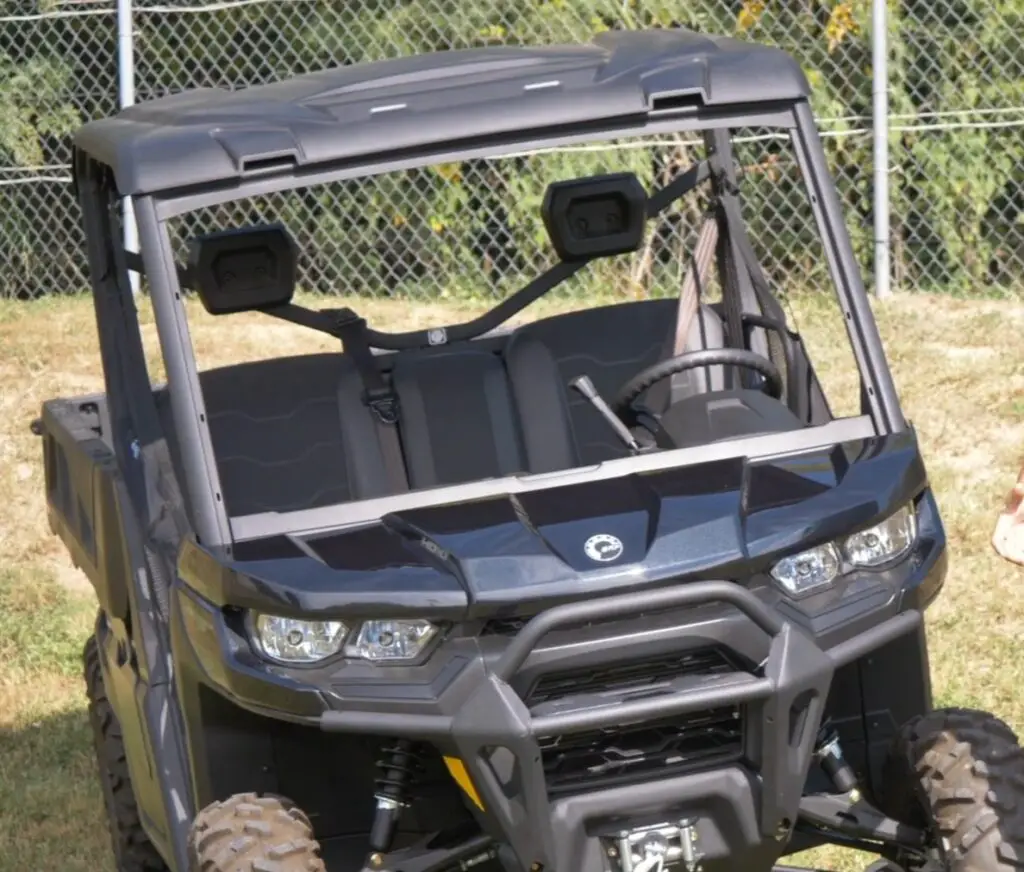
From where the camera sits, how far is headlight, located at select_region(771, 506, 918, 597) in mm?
3494

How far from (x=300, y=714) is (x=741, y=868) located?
0.76 meters

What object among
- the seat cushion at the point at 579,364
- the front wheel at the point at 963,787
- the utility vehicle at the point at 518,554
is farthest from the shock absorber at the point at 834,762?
the seat cushion at the point at 579,364

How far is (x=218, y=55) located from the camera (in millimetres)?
11289

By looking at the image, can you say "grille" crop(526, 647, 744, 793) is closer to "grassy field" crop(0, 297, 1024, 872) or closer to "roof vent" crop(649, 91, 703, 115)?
"roof vent" crop(649, 91, 703, 115)

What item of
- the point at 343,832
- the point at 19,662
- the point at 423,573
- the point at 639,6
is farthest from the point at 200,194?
the point at 639,6

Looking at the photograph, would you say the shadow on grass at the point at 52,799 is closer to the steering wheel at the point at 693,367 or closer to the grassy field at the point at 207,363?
the grassy field at the point at 207,363

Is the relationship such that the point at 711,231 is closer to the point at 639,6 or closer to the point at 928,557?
the point at 928,557

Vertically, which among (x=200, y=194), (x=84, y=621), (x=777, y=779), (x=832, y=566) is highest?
(x=200, y=194)

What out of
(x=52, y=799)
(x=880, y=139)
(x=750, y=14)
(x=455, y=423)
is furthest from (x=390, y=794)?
(x=750, y=14)

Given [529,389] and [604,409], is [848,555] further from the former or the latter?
[529,389]

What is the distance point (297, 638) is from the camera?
347cm

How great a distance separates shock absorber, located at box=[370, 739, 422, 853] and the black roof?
3.41ft

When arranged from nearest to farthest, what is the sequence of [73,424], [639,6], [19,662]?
[73,424] < [19,662] < [639,6]

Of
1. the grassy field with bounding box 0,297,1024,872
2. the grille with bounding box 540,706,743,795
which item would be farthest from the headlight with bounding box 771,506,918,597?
the grassy field with bounding box 0,297,1024,872
